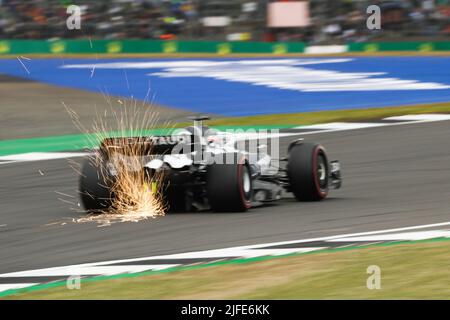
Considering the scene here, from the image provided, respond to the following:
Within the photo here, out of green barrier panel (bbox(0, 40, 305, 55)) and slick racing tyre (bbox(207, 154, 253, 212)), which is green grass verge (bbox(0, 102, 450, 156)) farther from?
green barrier panel (bbox(0, 40, 305, 55))

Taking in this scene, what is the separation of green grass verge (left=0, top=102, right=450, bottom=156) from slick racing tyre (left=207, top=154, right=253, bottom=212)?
6.45 metres

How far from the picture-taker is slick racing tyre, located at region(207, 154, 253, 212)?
1003cm

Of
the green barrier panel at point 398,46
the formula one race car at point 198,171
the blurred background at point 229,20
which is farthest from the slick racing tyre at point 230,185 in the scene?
the green barrier panel at point 398,46

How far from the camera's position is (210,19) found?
2722 centimetres

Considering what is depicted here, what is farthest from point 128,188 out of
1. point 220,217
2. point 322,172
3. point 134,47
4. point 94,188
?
point 134,47

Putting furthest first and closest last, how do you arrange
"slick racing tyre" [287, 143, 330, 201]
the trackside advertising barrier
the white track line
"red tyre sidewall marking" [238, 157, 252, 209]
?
the trackside advertising barrier
"slick racing tyre" [287, 143, 330, 201]
"red tyre sidewall marking" [238, 157, 252, 209]
the white track line

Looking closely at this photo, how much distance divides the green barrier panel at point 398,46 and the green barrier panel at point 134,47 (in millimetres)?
1395

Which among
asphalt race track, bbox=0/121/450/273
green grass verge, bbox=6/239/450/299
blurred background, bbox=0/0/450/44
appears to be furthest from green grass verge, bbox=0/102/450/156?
green grass verge, bbox=6/239/450/299

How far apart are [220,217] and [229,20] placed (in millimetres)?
17498

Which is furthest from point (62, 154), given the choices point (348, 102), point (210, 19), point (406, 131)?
point (210, 19)

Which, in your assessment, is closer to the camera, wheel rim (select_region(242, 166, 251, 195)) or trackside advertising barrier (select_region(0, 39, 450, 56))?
wheel rim (select_region(242, 166, 251, 195))

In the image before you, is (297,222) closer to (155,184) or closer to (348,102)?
(155,184)
